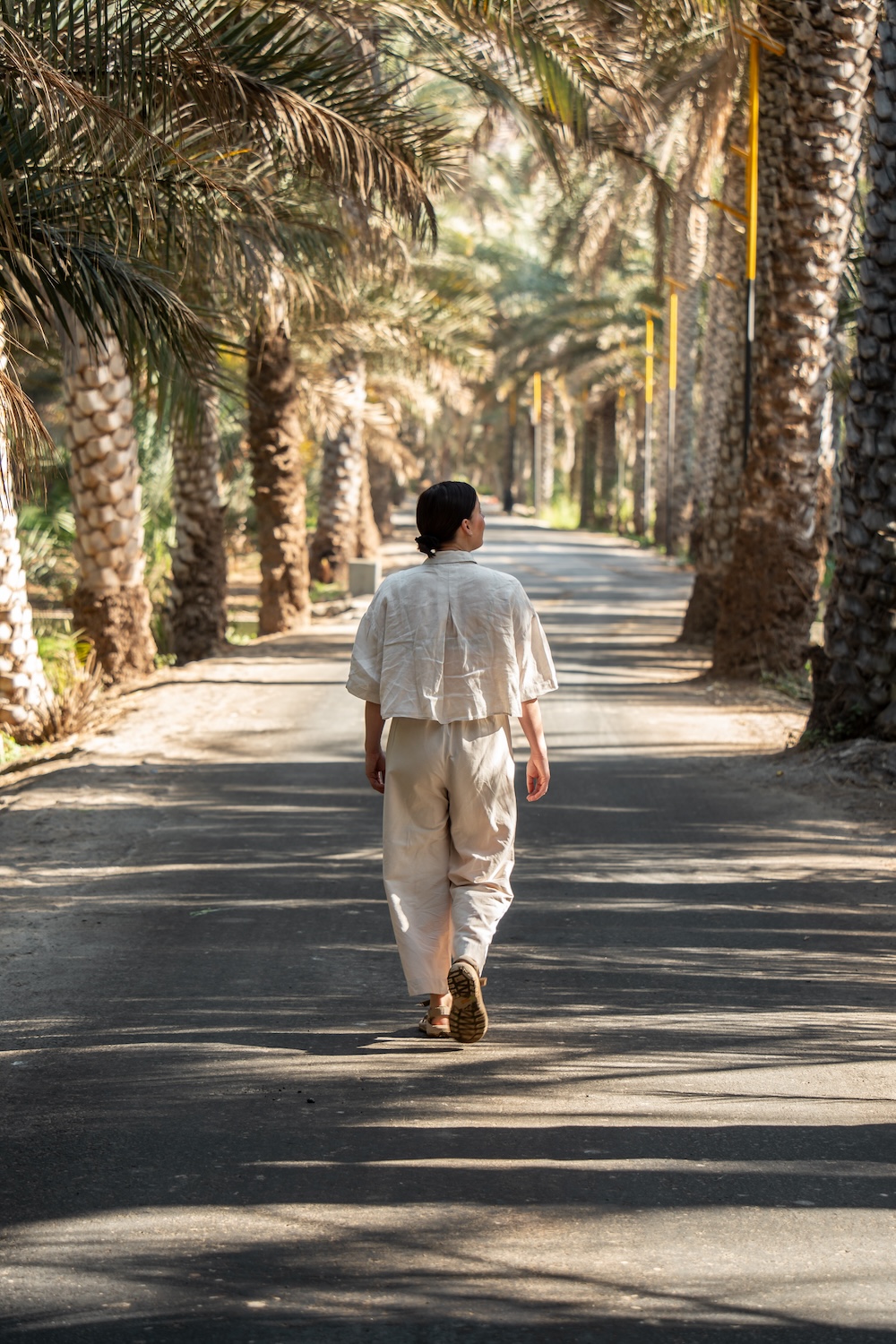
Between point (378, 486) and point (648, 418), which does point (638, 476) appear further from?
point (378, 486)

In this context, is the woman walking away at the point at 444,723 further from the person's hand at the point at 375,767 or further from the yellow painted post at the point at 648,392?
the yellow painted post at the point at 648,392

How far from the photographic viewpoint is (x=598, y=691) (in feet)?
43.2

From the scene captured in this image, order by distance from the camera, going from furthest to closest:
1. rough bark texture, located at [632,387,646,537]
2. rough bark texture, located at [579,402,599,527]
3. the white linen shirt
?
rough bark texture, located at [579,402,599,527], rough bark texture, located at [632,387,646,537], the white linen shirt

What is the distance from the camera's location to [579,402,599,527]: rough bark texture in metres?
Result: 57.2

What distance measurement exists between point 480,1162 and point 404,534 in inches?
1816

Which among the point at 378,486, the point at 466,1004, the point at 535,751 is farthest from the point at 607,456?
the point at 466,1004

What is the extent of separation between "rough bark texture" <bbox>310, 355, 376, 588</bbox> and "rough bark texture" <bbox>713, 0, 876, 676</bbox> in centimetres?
1170

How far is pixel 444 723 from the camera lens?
4.78 meters

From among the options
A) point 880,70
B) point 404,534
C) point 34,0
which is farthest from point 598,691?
point 404,534

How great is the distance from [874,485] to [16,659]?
6.48 m

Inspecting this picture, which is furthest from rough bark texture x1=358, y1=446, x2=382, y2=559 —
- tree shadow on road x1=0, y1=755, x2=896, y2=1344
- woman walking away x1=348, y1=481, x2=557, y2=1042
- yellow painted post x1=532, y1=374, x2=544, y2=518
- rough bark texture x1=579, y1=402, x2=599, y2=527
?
woman walking away x1=348, y1=481, x2=557, y2=1042

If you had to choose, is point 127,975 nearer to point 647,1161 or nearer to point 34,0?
point 647,1161

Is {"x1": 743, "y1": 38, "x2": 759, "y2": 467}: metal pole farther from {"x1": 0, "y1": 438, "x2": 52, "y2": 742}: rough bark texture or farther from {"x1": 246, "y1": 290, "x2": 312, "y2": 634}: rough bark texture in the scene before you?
{"x1": 0, "y1": 438, "x2": 52, "y2": 742}: rough bark texture

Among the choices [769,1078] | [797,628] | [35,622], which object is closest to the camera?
[769,1078]
